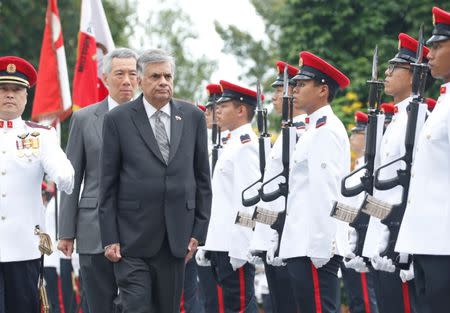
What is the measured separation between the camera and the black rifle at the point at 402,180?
7.75 m

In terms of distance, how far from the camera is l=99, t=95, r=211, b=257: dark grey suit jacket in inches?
304

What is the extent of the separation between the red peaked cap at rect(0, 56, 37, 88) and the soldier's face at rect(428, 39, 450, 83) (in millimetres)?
3254

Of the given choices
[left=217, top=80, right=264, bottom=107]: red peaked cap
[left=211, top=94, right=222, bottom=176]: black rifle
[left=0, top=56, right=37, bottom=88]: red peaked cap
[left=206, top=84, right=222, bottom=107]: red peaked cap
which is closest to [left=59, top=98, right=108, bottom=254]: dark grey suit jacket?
[left=0, top=56, right=37, bottom=88]: red peaked cap

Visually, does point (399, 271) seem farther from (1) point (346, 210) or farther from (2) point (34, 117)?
(2) point (34, 117)

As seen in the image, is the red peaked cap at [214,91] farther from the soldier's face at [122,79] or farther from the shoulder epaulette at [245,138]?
the soldier's face at [122,79]

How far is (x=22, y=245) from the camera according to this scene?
28.2ft

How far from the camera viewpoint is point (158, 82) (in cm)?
793

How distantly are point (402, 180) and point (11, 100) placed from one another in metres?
2.90

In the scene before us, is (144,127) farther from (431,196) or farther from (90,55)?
(90,55)

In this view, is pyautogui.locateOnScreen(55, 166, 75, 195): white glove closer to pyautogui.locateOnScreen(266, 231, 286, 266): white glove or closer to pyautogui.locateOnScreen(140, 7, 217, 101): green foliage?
pyautogui.locateOnScreen(266, 231, 286, 266): white glove

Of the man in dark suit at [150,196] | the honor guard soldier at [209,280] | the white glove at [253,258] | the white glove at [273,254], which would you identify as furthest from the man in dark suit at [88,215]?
the honor guard soldier at [209,280]

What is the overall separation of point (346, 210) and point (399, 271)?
74 centimetres

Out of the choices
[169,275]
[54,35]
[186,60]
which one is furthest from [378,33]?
[186,60]

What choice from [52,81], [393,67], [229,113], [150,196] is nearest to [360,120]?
[229,113]
